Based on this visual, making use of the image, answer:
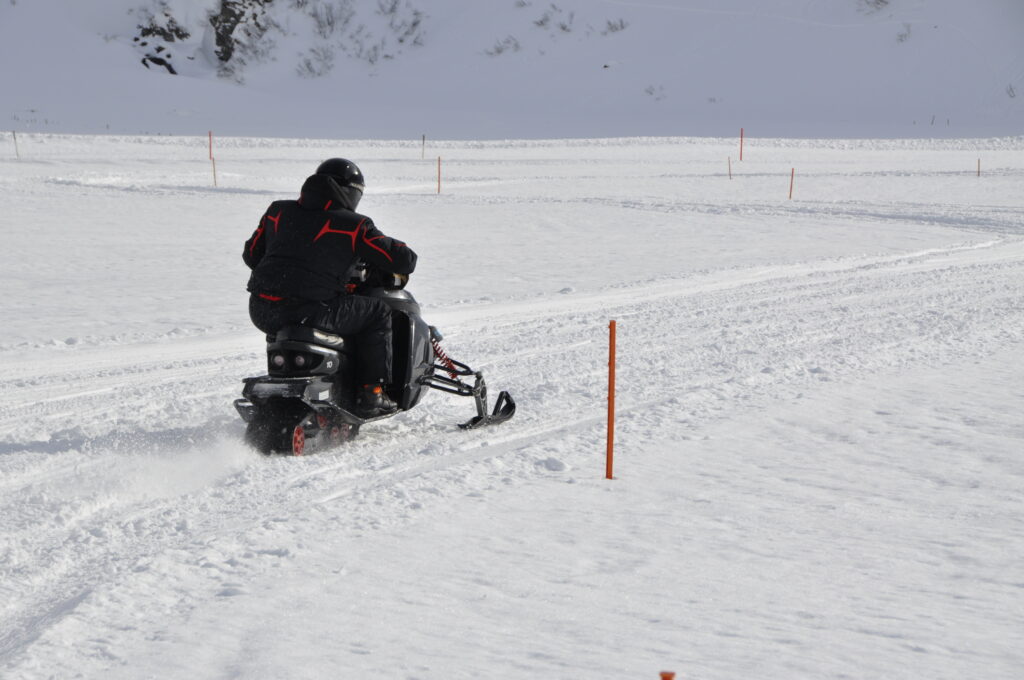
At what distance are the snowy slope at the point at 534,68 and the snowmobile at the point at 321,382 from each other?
37.2 m

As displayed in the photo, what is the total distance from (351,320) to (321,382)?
0.39 m

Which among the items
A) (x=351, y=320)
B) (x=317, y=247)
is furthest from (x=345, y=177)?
(x=351, y=320)

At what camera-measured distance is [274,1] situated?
57094 millimetres

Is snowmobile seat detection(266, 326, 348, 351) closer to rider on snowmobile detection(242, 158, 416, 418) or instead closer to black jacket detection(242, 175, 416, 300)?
rider on snowmobile detection(242, 158, 416, 418)

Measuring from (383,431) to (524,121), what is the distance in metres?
42.3

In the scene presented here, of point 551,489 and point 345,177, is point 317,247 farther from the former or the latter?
point 551,489

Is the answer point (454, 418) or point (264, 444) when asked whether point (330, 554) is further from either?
point (454, 418)

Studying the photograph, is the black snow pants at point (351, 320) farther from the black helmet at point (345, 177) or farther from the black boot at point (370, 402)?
the black helmet at point (345, 177)

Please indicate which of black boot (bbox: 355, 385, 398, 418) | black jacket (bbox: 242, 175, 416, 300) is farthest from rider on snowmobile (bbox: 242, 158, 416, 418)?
black boot (bbox: 355, 385, 398, 418)

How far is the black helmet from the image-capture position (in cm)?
608

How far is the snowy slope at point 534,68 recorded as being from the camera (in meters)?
46.5

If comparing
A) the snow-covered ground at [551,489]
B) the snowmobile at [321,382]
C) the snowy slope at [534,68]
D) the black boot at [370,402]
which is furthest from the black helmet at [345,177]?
the snowy slope at [534,68]

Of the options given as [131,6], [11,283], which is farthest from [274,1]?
[11,283]

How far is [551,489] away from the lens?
570 centimetres
